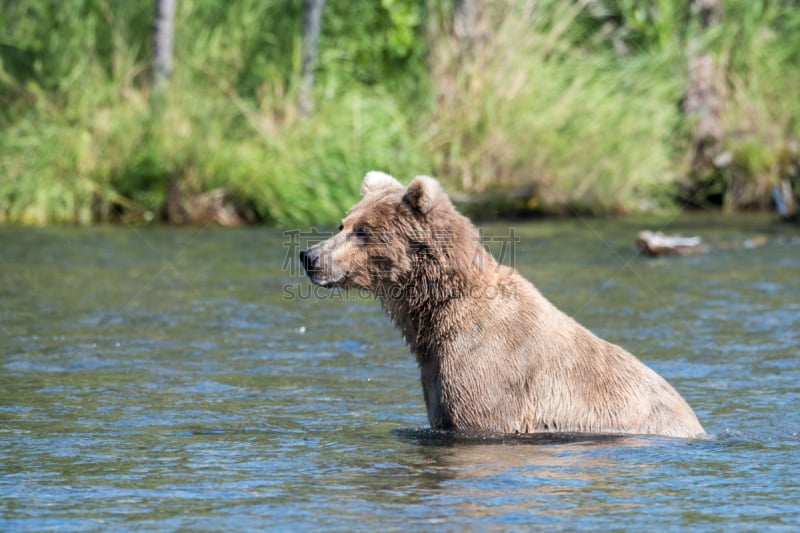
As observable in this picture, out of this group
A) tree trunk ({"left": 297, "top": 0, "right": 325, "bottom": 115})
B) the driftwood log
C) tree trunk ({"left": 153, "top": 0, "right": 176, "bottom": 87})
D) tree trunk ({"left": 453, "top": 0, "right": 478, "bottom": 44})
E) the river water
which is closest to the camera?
the river water

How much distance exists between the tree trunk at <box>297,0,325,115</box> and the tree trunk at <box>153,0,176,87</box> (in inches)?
90.1

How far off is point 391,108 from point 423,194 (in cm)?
1347

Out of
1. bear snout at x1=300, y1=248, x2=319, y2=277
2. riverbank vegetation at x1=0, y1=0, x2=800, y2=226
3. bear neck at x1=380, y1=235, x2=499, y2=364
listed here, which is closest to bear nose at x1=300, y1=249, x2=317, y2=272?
bear snout at x1=300, y1=248, x2=319, y2=277

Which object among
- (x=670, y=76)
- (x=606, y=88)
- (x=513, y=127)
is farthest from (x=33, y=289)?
(x=670, y=76)

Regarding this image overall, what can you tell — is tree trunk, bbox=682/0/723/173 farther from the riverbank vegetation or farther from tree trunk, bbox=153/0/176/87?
tree trunk, bbox=153/0/176/87

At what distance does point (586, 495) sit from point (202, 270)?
9505 millimetres

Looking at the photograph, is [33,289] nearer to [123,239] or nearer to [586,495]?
[123,239]

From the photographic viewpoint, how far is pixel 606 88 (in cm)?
2183

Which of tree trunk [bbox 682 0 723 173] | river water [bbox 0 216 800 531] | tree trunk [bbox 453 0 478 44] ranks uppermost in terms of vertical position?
tree trunk [bbox 453 0 478 44]

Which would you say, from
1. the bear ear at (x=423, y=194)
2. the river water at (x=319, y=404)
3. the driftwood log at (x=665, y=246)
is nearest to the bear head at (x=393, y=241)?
the bear ear at (x=423, y=194)

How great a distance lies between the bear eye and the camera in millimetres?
7662

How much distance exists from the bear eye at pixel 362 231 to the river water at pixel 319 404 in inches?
52.3

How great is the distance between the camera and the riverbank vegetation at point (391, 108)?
19219 millimetres

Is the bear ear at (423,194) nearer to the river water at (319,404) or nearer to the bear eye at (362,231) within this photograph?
the bear eye at (362,231)
